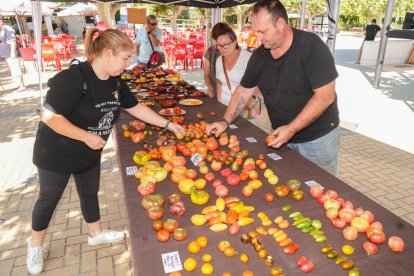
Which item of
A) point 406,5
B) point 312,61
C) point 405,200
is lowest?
point 405,200

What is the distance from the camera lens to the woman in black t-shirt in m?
2.38

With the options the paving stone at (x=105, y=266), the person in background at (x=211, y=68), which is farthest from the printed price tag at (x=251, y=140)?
the person in background at (x=211, y=68)

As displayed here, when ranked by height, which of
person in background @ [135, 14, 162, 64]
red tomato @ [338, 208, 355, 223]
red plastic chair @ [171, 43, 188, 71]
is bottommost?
red tomato @ [338, 208, 355, 223]

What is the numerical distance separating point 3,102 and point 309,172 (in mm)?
10750

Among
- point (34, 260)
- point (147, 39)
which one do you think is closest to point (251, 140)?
point (34, 260)

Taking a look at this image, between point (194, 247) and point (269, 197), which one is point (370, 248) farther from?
point (194, 247)

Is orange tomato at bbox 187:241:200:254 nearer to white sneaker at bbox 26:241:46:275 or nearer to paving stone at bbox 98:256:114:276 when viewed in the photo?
paving stone at bbox 98:256:114:276

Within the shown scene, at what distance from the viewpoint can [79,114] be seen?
2.53m

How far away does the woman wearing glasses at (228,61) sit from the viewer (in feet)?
14.7

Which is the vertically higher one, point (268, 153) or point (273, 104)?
point (273, 104)

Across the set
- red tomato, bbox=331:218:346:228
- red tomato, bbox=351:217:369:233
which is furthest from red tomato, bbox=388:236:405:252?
red tomato, bbox=331:218:346:228

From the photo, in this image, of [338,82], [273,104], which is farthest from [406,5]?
[273,104]

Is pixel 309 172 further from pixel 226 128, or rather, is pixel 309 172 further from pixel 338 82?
pixel 338 82

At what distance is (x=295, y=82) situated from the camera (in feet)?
9.88
